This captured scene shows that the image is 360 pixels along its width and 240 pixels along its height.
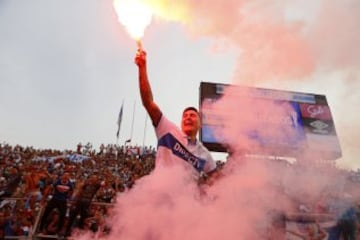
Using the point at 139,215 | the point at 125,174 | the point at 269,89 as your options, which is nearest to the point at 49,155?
the point at 125,174

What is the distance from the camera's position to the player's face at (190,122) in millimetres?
3975

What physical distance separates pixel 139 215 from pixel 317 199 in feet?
17.2

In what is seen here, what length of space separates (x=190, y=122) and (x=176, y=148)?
438 mm

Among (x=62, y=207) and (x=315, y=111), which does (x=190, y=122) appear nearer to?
(x=62, y=207)

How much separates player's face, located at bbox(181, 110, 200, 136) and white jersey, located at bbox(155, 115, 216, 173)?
0.09 metres

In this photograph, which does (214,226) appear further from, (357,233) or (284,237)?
(357,233)

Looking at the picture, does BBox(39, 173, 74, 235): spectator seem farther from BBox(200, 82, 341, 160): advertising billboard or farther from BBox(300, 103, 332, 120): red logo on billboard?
BBox(300, 103, 332, 120): red logo on billboard

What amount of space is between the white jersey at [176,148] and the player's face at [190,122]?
0.09m

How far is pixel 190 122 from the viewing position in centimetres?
401

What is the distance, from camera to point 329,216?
7727 mm

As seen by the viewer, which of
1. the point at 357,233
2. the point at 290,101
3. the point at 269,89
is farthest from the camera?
the point at 290,101

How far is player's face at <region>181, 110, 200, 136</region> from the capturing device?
397 centimetres

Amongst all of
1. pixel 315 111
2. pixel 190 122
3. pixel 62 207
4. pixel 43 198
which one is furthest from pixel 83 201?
pixel 315 111

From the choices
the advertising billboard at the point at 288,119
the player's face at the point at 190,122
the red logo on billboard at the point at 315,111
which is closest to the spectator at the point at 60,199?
the player's face at the point at 190,122
